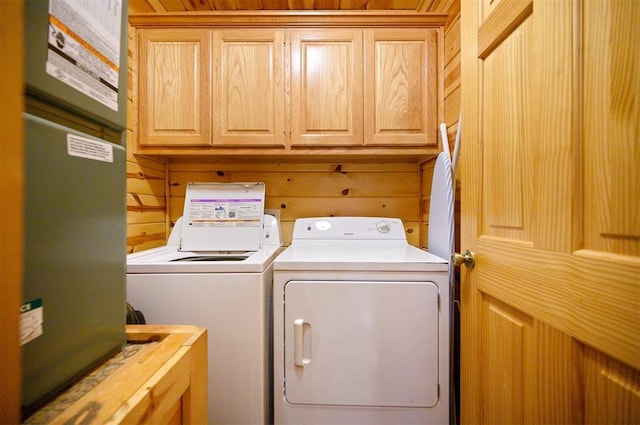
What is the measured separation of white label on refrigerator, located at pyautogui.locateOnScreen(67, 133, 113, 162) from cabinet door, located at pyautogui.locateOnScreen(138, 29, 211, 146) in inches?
46.8

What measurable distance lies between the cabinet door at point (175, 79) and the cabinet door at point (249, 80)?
0.25ft

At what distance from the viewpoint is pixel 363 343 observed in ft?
3.79

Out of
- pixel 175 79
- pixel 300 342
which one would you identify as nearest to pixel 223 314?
pixel 300 342

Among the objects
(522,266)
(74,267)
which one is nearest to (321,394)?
(522,266)

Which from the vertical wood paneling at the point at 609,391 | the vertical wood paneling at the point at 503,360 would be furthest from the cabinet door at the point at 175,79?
the vertical wood paneling at the point at 609,391

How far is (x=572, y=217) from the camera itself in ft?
1.90

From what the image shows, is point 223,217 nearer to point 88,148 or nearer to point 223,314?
point 223,314

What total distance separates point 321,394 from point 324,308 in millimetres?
363

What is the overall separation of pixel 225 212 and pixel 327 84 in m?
1.00

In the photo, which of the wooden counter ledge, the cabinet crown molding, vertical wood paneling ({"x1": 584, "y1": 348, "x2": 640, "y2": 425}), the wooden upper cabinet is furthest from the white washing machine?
the cabinet crown molding

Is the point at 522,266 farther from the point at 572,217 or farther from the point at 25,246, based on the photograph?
the point at 25,246

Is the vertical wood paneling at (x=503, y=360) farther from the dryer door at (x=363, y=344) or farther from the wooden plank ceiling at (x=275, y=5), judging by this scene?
the wooden plank ceiling at (x=275, y=5)

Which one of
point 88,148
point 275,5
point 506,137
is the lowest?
point 88,148

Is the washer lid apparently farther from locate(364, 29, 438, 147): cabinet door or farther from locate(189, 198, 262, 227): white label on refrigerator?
locate(364, 29, 438, 147): cabinet door
